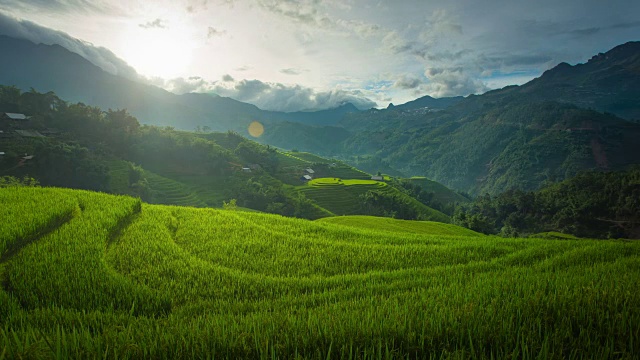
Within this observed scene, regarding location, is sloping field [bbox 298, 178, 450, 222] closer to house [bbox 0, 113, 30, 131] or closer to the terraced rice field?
the terraced rice field

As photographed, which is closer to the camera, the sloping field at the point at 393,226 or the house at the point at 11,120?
the sloping field at the point at 393,226

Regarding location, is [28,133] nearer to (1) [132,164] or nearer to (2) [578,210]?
(1) [132,164]

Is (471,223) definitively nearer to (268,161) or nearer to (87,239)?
(87,239)

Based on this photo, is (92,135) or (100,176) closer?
(100,176)

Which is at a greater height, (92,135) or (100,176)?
(92,135)

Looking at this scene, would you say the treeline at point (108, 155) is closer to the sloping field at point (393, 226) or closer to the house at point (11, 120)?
the house at point (11, 120)

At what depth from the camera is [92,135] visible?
93938mm

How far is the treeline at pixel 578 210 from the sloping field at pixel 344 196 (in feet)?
50.0

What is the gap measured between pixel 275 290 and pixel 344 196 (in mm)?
97290

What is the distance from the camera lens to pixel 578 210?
284ft

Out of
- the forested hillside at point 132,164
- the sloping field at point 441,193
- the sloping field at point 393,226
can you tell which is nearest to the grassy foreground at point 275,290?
the sloping field at point 393,226

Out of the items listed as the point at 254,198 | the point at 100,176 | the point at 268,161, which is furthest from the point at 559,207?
the point at 100,176

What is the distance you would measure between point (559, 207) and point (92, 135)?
15291 centimetres

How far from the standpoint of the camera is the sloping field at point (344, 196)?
9631 centimetres
